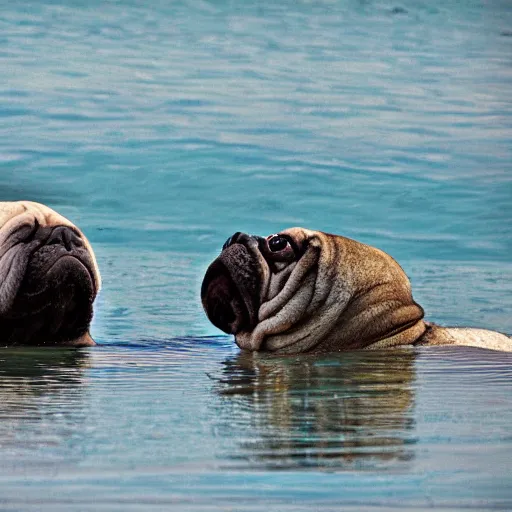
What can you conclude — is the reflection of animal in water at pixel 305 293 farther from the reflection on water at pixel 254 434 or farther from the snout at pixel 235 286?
the reflection on water at pixel 254 434

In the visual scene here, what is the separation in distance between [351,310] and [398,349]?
446 millimetres

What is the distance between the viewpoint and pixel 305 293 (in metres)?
9.40

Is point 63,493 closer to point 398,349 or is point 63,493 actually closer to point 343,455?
point 343,455

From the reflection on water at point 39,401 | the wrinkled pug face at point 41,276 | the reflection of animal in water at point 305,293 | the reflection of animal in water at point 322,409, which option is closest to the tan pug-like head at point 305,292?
the reflection of animal in water at point 305,293

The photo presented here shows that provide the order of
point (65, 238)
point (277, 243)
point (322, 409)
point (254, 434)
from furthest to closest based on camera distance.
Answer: point (277, 243), point (65, 238), point (322, 409), point (254, 434)

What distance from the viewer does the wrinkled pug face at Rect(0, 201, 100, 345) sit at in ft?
30.5

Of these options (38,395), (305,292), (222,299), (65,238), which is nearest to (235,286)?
(222,299)

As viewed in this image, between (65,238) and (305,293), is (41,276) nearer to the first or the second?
(65,238)

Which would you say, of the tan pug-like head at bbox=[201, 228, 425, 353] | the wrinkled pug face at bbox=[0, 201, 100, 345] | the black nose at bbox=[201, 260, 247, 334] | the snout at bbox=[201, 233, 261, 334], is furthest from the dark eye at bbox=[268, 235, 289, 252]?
the wrinkled pug face at bbox=[0, 201, 100, 345]

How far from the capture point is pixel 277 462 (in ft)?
14.0

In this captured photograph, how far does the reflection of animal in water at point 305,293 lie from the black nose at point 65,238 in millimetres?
996

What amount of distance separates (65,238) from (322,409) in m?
4.07

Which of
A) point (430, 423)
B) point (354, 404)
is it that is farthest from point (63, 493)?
point (354, 404)

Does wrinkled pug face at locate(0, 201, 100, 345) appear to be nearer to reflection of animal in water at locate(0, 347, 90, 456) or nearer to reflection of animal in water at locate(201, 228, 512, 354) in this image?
reflection of animal in water at locate(0, 347, 90, 456)
